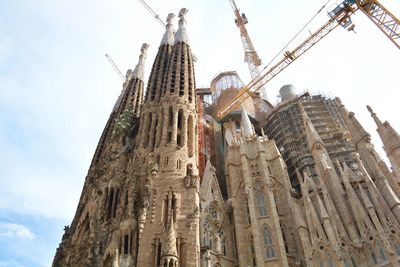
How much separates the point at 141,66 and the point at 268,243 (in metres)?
34.5

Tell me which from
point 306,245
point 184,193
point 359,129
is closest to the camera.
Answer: point 306,245

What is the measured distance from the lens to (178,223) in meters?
22.6

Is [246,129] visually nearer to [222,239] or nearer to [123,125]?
[123,125]

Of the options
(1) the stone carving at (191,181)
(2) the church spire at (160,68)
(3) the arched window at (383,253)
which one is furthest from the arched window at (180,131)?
(3) the arched window at (383,253)

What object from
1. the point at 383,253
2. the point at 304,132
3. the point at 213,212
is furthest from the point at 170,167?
the point at 304,132

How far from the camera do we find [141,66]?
5134 centimetres

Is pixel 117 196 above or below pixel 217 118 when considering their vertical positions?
below

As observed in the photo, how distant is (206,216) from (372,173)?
11663mm

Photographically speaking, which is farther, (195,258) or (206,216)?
(206,216)

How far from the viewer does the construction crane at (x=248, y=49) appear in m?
57.4

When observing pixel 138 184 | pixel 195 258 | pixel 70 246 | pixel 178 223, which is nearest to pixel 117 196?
pixel 138 184

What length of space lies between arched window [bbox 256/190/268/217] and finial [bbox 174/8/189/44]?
862 inches

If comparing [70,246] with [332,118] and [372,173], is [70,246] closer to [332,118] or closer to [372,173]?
[372,173]

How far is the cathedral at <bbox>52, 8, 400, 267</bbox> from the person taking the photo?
70.4ft
